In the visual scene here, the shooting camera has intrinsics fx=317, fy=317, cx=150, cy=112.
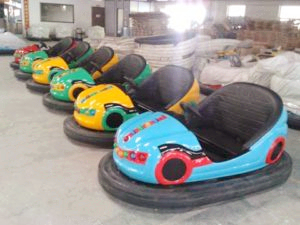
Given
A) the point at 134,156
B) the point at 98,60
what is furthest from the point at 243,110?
the point at 98,60

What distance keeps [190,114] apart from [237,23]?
857 cm

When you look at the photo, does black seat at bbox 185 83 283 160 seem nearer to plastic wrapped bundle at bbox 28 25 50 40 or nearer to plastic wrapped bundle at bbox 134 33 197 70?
plastic wrapped bundle at bbox 134 33 197 70

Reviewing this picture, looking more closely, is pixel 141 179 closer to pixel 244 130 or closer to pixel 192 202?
pixel 192 202

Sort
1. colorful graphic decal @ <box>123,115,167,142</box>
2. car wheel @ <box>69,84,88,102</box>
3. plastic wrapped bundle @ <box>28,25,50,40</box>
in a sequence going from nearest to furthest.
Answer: colorful graphic decal @ <box>123,115,167,142</box>, car wheel @ <box>69,84,88,102</box>, plastic wrapped bundle @ <box>28,25,50,40</box>

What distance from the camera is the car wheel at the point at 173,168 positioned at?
4.95 feet

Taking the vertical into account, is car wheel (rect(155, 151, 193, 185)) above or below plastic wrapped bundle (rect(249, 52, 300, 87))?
below

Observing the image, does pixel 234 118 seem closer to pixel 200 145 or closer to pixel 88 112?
pixel 200 145

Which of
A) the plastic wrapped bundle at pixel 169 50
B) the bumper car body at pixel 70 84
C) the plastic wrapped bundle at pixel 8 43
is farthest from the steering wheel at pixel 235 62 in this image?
the plastic wrapped bundle at pixel 8 43

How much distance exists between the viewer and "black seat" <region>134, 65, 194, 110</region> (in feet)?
8.20

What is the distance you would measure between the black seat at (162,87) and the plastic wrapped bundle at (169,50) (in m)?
1.42

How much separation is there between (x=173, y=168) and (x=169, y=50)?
9.05ft

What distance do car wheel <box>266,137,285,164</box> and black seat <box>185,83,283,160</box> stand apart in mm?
117

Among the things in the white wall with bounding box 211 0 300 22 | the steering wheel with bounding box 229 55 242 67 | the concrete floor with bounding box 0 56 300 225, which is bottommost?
the concrete floor with bounding box 0 56 300 225

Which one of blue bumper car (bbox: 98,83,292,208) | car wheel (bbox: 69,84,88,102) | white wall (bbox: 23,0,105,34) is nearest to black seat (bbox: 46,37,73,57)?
car wheel (bbox: 69,84,88,102)
